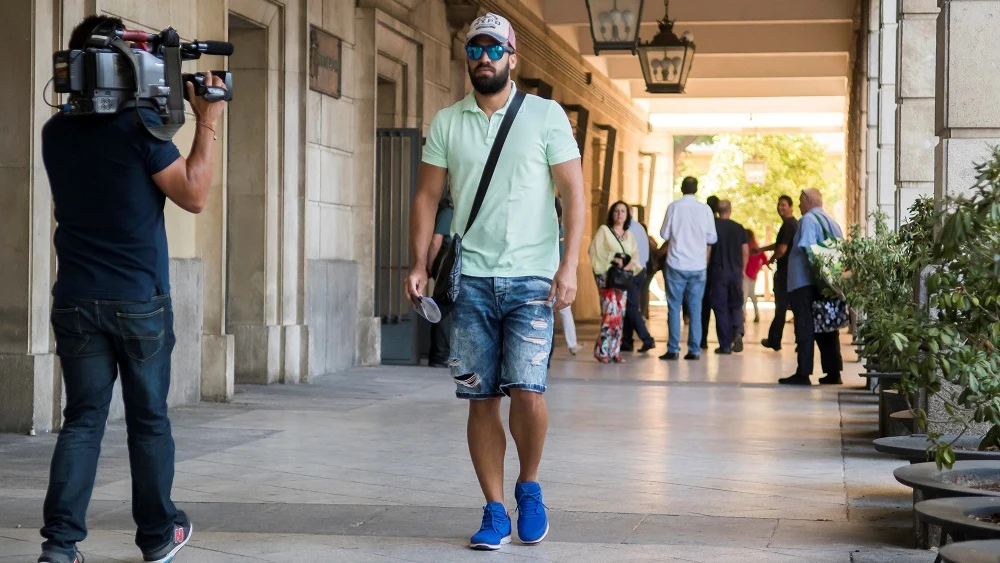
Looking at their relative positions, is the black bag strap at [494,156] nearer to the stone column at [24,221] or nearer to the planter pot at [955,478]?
the planter pot at [955,478]

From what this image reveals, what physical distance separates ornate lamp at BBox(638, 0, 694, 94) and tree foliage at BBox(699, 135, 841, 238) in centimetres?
4005

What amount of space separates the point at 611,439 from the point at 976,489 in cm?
384

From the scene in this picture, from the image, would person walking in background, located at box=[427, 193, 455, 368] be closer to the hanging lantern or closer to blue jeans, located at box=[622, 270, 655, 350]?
blue jeans, located at box=[622, 270, 655, 350]

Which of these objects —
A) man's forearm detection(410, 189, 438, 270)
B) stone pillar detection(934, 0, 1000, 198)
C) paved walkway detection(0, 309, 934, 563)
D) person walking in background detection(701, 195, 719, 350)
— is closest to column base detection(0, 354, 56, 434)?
paved walkway detection(0, 309, 934, 563)

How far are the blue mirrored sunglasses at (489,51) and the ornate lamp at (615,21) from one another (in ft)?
28.1

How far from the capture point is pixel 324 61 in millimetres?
12328

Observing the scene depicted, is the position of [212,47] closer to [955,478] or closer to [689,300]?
[955,478]

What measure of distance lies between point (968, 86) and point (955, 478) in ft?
7.59

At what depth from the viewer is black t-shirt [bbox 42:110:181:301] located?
4.41m

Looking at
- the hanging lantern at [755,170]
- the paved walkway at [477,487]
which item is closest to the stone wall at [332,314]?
the paved walkway at [477,487]

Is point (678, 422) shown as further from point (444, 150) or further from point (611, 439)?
point (444, 150)

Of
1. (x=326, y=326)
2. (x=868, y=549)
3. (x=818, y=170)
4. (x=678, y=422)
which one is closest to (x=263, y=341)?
(x=326, y=326)

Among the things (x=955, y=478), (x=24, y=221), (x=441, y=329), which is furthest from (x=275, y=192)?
(x=955, y=478)

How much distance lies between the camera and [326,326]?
12.4m
